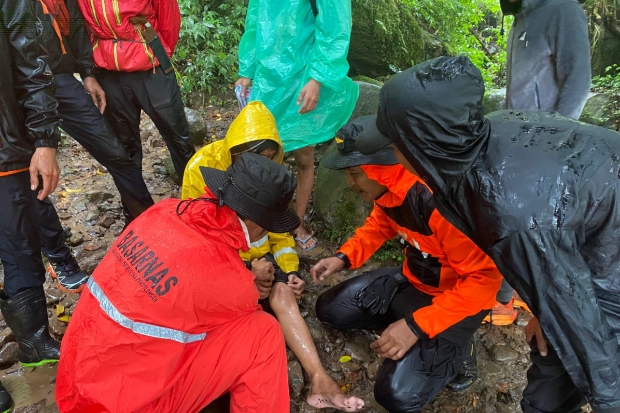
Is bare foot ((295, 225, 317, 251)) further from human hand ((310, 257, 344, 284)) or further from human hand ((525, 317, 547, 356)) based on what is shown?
human hand ((525, 317, 547, 356))

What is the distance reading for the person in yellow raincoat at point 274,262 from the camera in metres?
2.64

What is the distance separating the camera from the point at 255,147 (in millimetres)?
2930

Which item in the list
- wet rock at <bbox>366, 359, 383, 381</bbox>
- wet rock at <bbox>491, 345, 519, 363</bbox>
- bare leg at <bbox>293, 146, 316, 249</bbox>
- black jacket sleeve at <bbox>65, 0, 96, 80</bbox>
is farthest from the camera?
bare leg at <bbox>293, 146, 316, 249</bbox>

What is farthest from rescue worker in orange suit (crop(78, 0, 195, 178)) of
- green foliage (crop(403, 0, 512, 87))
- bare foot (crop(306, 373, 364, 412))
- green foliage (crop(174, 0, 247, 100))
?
green foliage (crop(403, 0, 512, 87))

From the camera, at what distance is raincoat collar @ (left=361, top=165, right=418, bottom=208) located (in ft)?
7.88

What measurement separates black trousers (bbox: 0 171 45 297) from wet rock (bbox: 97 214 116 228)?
1.65 meters

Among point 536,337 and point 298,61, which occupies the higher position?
point 298,61

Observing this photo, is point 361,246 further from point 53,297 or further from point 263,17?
point 53,297

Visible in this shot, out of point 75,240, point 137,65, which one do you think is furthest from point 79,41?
point 75,240

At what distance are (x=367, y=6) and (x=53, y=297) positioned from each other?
502 centimetres

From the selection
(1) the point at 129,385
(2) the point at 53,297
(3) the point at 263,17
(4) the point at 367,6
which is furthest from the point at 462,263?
(4) the point at 367,6

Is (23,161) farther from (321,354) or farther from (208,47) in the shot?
(208,47)

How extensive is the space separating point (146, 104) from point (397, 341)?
2.61 m

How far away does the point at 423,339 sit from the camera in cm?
255
